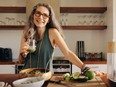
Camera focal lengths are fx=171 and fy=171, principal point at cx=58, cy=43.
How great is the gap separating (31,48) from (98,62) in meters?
2.04

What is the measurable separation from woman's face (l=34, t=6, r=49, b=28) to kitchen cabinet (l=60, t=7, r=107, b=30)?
177cm

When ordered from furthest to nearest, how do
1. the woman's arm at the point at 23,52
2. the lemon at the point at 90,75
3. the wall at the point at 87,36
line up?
the wall at the point at 87,36 → the woman's arm at the point at 23,52 → the lemon at the point at 90,75

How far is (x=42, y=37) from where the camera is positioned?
6.03 feet

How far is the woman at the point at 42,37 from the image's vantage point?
1743 millimetres

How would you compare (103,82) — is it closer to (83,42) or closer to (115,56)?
(115,56)

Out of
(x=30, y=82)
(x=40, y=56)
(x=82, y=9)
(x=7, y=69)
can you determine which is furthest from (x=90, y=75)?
(x=82, y=9)

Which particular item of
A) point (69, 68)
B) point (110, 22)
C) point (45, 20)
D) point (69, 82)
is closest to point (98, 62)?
point (69, 68)

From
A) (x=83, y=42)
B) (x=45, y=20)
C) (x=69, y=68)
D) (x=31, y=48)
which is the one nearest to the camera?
(x=31, y=48)

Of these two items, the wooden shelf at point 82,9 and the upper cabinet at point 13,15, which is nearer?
the wooden shelf at point 82,9

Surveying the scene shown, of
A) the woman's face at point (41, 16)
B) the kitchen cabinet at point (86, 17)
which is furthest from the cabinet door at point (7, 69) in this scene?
the woman's face at point (41, 16)

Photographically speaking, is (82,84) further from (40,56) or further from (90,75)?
(40,56)

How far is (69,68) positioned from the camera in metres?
3.20

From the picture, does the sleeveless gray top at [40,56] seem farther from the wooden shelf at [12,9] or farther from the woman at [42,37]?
the wooden shelf at [12,9]

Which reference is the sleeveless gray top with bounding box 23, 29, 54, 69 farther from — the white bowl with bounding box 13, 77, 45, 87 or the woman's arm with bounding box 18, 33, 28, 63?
the white bowl with bounding box 13, 77, 45, 87
